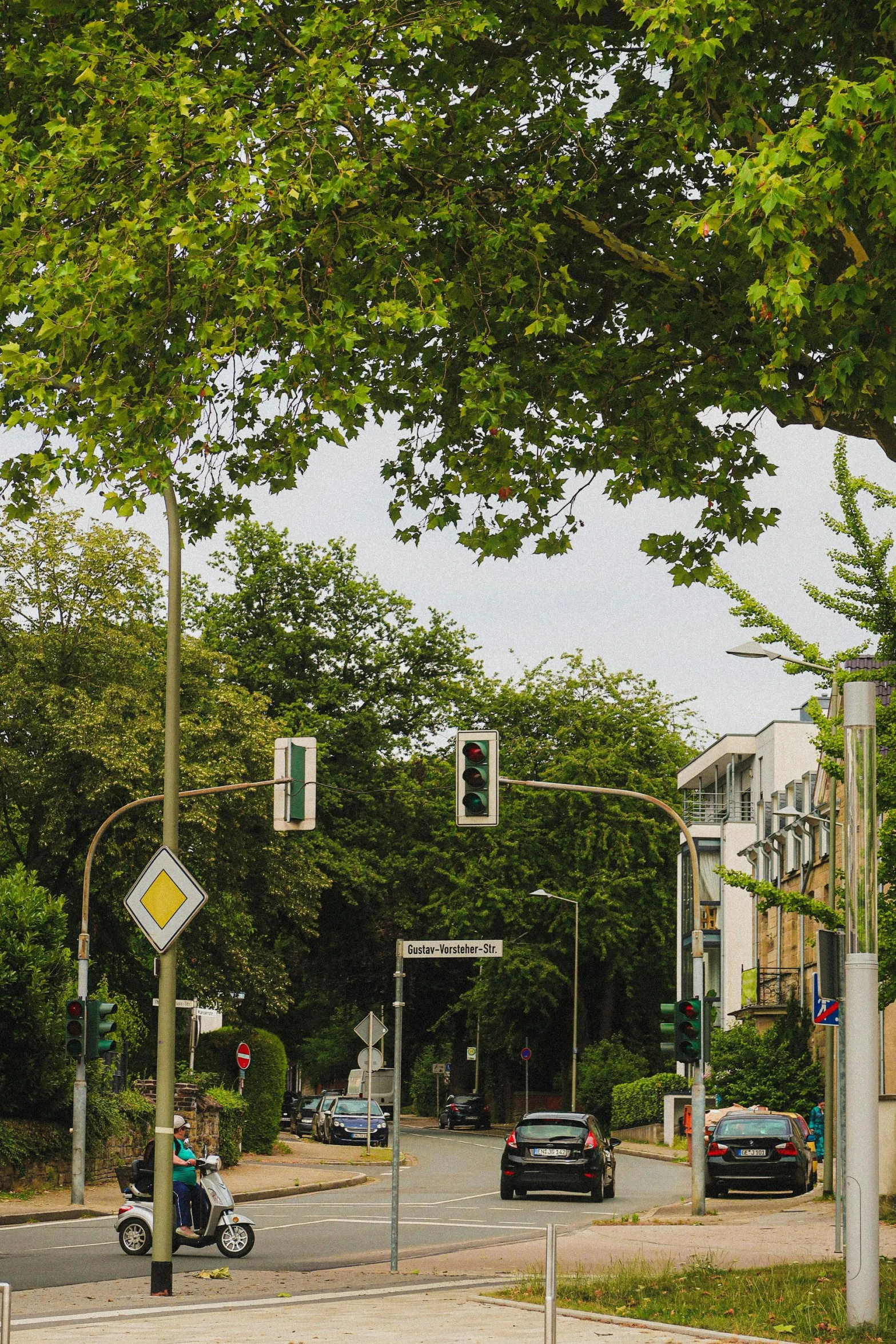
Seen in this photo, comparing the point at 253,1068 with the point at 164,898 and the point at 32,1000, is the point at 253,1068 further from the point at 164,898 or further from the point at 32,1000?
the point at 164,898

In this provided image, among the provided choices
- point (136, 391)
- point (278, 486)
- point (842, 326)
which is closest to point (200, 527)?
point (278, 486)

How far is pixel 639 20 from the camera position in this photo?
33.8 feet

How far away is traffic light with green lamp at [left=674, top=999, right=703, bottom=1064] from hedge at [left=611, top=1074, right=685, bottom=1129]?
86.6 feet

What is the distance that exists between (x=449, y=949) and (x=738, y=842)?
49308 millimetres

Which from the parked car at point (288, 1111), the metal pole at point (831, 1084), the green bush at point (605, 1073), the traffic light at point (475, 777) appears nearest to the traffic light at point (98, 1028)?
the traffic light at point (475, 777)

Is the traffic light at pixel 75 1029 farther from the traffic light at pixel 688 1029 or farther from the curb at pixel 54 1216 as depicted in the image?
the traffic light at pixel 688 1029

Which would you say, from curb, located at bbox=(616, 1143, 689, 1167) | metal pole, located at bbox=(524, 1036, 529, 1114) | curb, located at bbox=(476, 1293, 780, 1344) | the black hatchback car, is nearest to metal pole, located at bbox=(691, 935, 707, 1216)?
the black hatchback car

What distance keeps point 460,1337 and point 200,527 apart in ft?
24.1

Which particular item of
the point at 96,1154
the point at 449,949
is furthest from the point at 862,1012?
the point at 96,1154

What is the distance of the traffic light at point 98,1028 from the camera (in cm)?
2639

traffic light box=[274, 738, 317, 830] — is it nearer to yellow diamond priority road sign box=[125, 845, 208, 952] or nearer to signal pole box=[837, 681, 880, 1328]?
yellow diamond priority road sign box=[125, 845, 208, 952]

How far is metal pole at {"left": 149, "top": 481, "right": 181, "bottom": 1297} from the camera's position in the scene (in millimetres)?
13547

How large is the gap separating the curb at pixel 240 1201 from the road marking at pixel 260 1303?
10.6 m

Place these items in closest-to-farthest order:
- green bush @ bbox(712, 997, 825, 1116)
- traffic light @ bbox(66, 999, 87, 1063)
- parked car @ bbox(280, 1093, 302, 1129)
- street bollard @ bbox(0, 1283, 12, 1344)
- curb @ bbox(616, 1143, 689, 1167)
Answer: street bollard @ bbox(0, 1283, 12, 1344), traffic light @ bbox(66, 999, 87, 1063), green bush @ bbox(712, 997, 825, 1116), curb @ bbox(616, 1143, 689, 1167), parked car @ bbox(280, 1093, 302, 1129)
